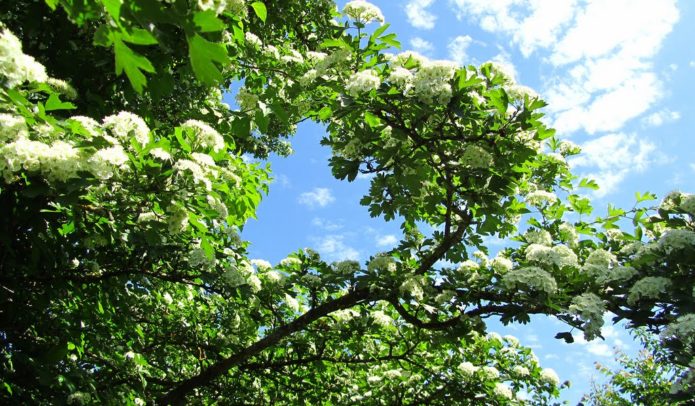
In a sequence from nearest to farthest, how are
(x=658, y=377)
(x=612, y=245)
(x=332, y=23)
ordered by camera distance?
(x=612, y=245) < (x=332, y=23) < (x=658, y=377)

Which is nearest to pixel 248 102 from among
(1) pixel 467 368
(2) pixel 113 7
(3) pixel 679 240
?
(2) pixel 113 7

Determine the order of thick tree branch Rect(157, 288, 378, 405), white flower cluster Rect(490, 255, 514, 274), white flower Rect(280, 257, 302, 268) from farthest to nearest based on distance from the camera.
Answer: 1. white flower Rect(280, 257, 302, 268)
2. thick tree branch Rect(157, 288, 378, 405)
3. white flower cluster Rect(490, 255, 514, 274)

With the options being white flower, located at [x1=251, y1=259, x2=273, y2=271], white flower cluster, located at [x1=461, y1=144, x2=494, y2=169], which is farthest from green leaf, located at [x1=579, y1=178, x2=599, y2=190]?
white flower, located at [x1=251, y1=259, x2=273, y2=271]

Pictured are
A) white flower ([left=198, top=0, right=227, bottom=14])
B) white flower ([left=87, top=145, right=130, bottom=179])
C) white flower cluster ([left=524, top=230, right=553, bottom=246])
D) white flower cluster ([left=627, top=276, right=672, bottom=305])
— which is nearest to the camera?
white flower ([left=198, top=0, right=227, bottom=14])

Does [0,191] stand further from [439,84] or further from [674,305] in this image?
[674,305]

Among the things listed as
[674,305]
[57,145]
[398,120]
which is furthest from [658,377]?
[57,145]

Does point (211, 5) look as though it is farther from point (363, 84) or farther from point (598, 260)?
point (598, 260)

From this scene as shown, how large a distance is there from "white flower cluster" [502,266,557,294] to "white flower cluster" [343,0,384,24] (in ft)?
8.37

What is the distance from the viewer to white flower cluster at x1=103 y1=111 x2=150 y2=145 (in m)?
3.38

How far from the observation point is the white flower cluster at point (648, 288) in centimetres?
385

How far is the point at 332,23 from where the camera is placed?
8.72m

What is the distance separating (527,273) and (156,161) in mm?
2877

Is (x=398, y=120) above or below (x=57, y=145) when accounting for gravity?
above

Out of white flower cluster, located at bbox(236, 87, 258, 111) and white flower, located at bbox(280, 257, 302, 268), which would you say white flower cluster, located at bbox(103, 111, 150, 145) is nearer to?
white flower cluster, located at bbox(236, 87, 258, 111)
